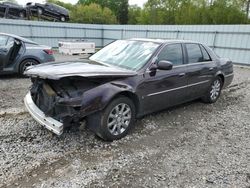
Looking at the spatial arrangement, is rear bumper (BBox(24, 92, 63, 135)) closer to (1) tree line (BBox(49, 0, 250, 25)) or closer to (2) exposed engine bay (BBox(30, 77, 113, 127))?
(2) exposed engine bay (BBox(30, 77, 113, 127))

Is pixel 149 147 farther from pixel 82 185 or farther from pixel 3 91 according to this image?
pixel 3 91

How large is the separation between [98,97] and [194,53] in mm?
2828

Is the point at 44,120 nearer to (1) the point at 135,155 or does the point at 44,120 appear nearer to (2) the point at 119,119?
(2) the point at 119,119

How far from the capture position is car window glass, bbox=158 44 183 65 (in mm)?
4367

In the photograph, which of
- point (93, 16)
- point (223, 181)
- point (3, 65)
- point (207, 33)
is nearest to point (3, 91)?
point (3, 65)

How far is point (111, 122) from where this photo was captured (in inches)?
142

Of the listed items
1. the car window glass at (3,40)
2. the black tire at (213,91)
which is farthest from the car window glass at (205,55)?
the car window glass at (3,40)

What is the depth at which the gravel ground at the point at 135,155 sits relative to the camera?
2.84 meters

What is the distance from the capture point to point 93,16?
110ft

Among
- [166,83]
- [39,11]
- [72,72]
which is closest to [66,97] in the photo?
[72,72]

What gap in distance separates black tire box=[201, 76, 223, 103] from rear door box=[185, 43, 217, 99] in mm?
223

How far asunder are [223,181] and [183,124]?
5.69ft

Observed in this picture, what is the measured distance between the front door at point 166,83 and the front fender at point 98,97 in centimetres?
68

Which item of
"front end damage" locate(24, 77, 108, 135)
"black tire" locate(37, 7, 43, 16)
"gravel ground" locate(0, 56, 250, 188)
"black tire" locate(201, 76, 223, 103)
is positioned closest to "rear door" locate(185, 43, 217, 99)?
"black tire" locate(201, 76, 223, 103)
